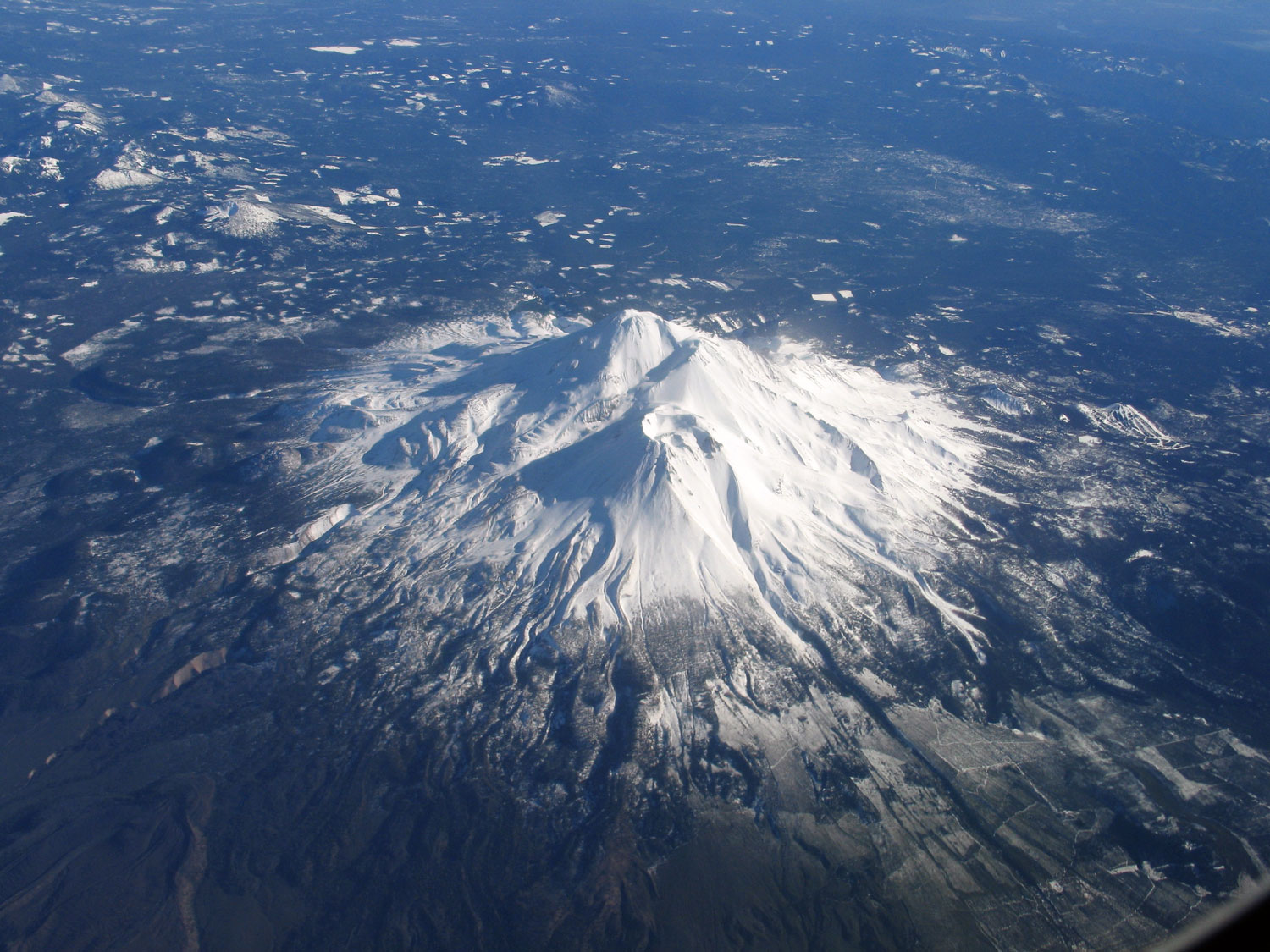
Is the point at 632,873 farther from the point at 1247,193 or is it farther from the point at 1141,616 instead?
the point at 1247,193

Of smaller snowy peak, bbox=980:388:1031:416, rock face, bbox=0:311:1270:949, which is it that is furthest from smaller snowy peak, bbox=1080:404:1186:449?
rock face, bbox=0:311:1270:949

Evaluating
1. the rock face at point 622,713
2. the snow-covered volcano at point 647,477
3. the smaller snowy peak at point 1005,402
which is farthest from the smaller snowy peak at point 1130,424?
the rock face at point 622,713

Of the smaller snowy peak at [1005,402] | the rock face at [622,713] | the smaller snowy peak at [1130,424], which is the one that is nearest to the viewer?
the rock face at [622,713]

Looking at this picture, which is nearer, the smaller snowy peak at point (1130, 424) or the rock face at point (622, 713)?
the rock face at point (622, 713)

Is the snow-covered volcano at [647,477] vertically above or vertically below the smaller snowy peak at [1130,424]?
above

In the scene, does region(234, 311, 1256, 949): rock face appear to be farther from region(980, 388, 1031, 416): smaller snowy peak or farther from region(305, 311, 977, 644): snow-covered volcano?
region(980, 388, 1031, 416): smaller snowy peak

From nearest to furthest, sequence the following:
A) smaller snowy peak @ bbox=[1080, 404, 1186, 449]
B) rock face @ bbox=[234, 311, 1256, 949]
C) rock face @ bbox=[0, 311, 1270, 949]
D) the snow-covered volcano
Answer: rock face @ bbox=[0, 311, 1270, 949]
rock face @ bbox=[234, 311, 1256, 949]
the snow-covered volcano
smaller snowy peak @ bbox=[1080, 404, 1186, 449]

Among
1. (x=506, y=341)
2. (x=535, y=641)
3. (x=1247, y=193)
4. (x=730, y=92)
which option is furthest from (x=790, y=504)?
(x=730, y=92)

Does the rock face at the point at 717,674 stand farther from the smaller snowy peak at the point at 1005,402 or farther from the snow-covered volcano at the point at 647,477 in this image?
the smaller snowy peak at the point at 1005,402

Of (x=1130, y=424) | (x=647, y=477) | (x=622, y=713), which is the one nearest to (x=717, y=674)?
(x=622, y=713)

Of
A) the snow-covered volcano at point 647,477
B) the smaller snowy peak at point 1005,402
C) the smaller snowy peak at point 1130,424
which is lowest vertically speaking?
the smaller snowy peak at point 1005,402
